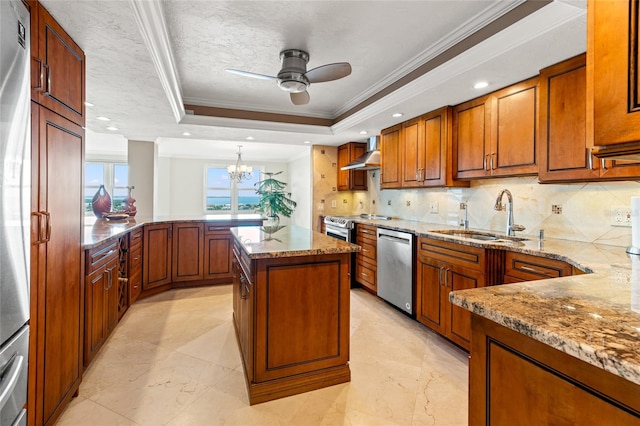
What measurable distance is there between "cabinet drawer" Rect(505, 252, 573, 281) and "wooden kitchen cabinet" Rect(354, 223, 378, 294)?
1.72 metres

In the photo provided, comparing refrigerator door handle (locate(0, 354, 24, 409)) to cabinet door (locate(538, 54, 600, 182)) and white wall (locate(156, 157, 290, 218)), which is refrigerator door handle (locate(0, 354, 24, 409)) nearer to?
cabinet door (locate(538, 54, 600, 182))

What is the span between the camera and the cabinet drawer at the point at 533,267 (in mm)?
1839

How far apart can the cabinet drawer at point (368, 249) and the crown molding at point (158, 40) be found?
272cm

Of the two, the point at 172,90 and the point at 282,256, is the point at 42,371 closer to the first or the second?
the point at 282,256

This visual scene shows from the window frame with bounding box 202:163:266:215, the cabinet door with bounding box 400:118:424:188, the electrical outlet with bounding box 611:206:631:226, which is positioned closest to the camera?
the electrical outlet with bounding box 611:206:631:226

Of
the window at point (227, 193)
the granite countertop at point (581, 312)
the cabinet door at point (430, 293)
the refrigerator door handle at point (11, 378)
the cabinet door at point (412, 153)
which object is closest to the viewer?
the granite countertop at point (581, 312)

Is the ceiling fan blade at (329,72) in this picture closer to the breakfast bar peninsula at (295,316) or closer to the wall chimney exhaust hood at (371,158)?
the breakfast bar peninsula at (295,316)

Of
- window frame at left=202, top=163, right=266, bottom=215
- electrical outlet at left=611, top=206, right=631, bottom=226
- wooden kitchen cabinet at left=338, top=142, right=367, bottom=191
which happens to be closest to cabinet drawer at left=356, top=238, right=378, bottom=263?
wooden kitchen cabinet at left=338, top=142, right=367, bottom=191

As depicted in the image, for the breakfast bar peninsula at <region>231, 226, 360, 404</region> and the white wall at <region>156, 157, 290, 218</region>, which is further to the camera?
the white wall at <region>156, 157, 290, 218</region>

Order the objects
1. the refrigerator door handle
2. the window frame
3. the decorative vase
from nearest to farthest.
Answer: the refrigerator door handle, the decorative vase, the window frame

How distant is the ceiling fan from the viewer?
2.31 m

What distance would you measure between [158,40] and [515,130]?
279 centimetres

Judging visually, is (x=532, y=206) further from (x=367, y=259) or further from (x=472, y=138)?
(x=367, y=259)

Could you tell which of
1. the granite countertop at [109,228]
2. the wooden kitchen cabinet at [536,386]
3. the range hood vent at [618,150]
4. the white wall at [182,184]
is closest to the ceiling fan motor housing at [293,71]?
the granite countertop at [109,228]
